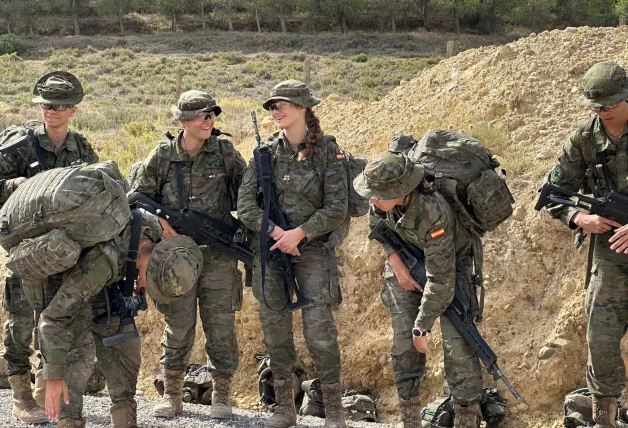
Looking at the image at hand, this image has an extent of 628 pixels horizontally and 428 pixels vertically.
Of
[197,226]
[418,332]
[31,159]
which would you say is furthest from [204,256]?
[418,332]

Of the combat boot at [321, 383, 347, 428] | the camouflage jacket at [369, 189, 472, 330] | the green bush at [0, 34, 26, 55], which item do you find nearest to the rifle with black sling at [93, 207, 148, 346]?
the combat boot at [321, 383, 347, 428]

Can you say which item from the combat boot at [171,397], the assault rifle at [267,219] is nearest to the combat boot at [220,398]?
the combat boot at [171,397]

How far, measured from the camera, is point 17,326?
22.4 feet

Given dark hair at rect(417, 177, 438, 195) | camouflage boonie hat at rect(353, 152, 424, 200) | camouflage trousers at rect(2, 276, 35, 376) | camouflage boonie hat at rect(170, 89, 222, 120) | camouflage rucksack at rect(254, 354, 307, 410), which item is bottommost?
camouflage rucksack at rect(254, 354, 307, 410)

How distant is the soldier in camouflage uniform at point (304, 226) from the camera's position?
630cm

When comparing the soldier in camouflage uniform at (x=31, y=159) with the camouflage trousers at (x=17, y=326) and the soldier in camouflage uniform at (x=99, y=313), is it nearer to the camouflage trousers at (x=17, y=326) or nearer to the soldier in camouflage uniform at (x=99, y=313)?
the camouflage trousers at (x=17, y=326)

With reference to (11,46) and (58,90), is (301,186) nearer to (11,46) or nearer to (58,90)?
(58,90)

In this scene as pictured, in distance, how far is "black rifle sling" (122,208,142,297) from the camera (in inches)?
224

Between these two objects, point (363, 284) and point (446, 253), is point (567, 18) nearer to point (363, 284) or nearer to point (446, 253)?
point (363, 284)

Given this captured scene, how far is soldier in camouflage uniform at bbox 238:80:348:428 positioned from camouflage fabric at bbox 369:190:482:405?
43cm

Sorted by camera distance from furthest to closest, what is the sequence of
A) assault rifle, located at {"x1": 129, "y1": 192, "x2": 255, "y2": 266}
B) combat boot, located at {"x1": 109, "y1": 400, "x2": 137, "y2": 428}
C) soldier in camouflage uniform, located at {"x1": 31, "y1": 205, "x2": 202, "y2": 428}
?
assault rifle, located at {"x1": 129, "y1": 192, "x2": 255, "y2": 266}, combat boot, located at {"x1": 109, "y1": 400, "x2": 137, "y2": 428}, soldier in camouflage uniform, located at {"x1": 31, "y1": 205, "x2": 202, "y2": 428}

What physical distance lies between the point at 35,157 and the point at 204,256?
4.66 feet

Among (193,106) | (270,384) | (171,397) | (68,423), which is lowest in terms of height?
(270,384)

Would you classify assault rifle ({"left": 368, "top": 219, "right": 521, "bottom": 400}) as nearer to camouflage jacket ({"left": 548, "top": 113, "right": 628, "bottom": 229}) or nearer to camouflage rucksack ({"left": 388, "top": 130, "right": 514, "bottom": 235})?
camouflage rucksack ({"left": 388, "top": 130, "right": 514, "bottom": 235})
